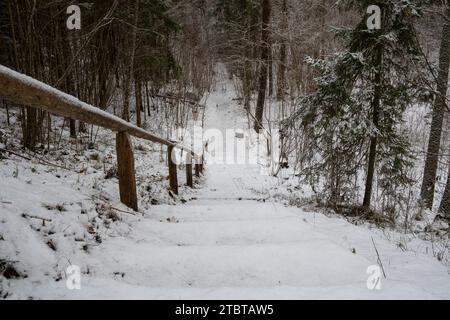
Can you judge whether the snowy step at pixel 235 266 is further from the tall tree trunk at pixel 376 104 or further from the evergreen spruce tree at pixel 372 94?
the tall tree trunk at pixel 376 104

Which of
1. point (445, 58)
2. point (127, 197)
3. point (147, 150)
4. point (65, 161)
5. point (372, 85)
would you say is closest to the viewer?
point (127, 197)

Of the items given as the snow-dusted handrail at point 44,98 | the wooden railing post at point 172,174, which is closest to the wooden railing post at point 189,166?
the wooden railing post at point 172,174

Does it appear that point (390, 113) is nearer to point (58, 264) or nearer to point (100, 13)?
point (58, 264)

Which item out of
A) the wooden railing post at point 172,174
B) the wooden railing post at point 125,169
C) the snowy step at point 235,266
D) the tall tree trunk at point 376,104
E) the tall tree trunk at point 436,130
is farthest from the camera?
the tall tree trunk at point 436,130

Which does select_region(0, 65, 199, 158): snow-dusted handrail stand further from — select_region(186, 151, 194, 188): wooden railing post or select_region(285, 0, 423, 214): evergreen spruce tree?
select_region(285, 0, 423, 214): evergreen spruce tree

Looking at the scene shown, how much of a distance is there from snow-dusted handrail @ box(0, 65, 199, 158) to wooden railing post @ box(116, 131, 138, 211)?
0.69 ft

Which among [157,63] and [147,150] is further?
[157,63]

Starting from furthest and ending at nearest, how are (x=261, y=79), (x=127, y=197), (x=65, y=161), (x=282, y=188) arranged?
(x=261, y=79), (x=282, y=188), (x=65, y=161), (x=127, y=197)

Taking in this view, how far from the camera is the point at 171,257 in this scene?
7.47 feet

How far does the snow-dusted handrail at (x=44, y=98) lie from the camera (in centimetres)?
174

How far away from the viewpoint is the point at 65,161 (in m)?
6.98

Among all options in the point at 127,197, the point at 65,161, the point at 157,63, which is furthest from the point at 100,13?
the point at 127,197

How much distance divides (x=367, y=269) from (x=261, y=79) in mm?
16898

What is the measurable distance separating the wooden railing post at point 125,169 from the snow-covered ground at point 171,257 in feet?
0.61
